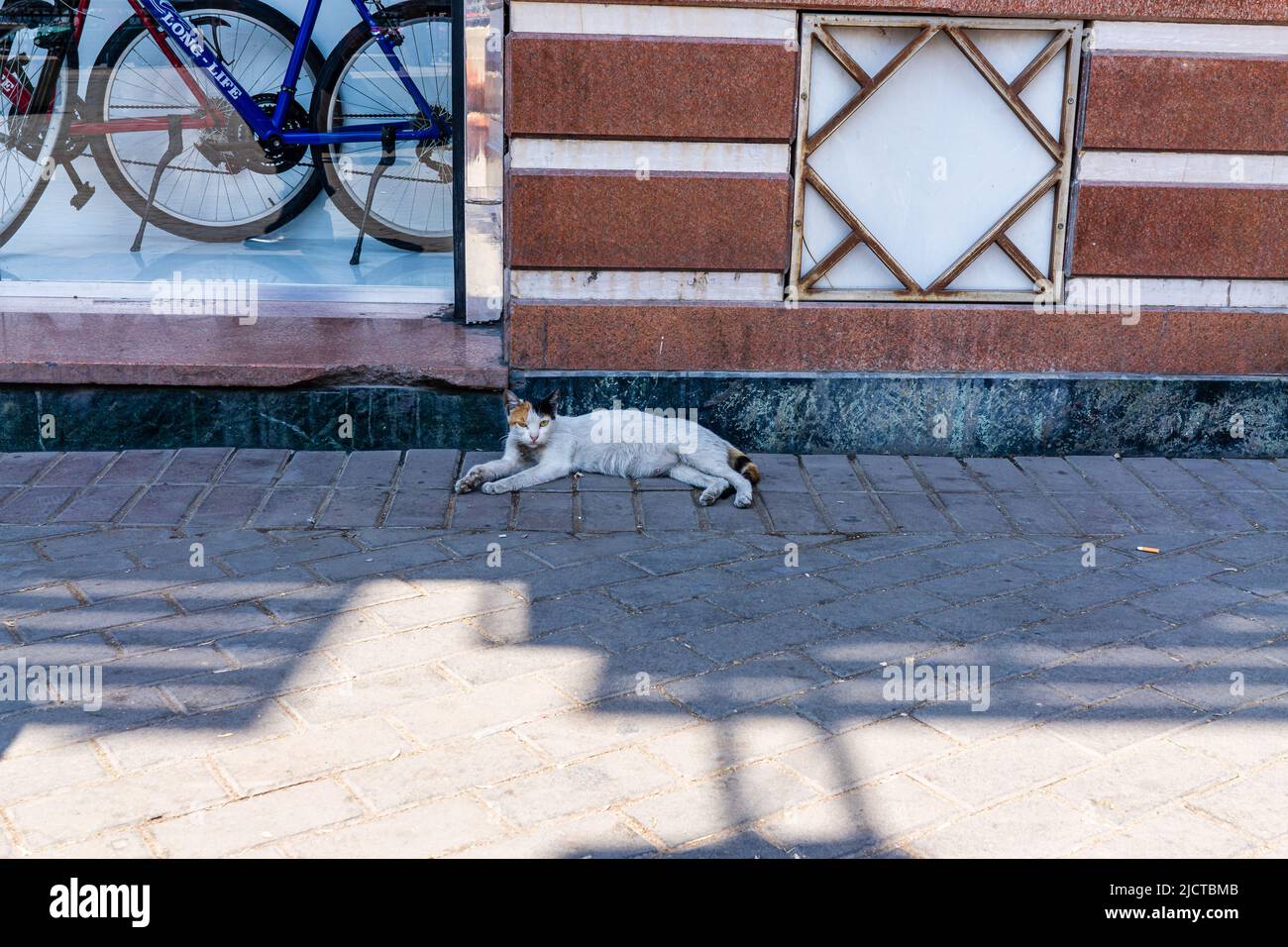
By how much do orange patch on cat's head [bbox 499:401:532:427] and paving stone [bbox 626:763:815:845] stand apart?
270cm

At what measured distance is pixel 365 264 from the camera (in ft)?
25.9

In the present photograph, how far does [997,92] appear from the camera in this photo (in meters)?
6.29

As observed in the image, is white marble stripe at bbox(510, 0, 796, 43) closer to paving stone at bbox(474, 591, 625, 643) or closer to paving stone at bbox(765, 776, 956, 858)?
→ paving stone at bbox(474, 591, 625, 643)

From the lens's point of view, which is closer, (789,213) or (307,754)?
(307,754)

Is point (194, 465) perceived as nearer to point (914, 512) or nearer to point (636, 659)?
point (636, 659)

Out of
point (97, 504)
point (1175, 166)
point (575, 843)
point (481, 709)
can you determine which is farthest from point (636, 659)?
point (1175, 166)

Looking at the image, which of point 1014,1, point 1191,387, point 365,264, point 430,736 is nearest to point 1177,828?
point 430,736

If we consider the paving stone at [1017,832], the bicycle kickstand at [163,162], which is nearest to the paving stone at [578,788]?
the paving stone at [1017,832]

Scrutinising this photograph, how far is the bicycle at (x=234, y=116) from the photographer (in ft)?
25.5

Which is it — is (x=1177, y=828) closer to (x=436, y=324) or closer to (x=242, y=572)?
(x=242, y=572)

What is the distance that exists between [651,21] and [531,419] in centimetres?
189

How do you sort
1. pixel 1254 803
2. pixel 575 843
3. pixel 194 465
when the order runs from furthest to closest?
1. pixel 194 465
2. pixel 1254 803
3. pixel 575 843

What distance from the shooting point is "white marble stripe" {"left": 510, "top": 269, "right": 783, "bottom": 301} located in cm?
633

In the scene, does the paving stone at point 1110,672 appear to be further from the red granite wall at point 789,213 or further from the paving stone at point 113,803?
the paving stone at point 113,803
